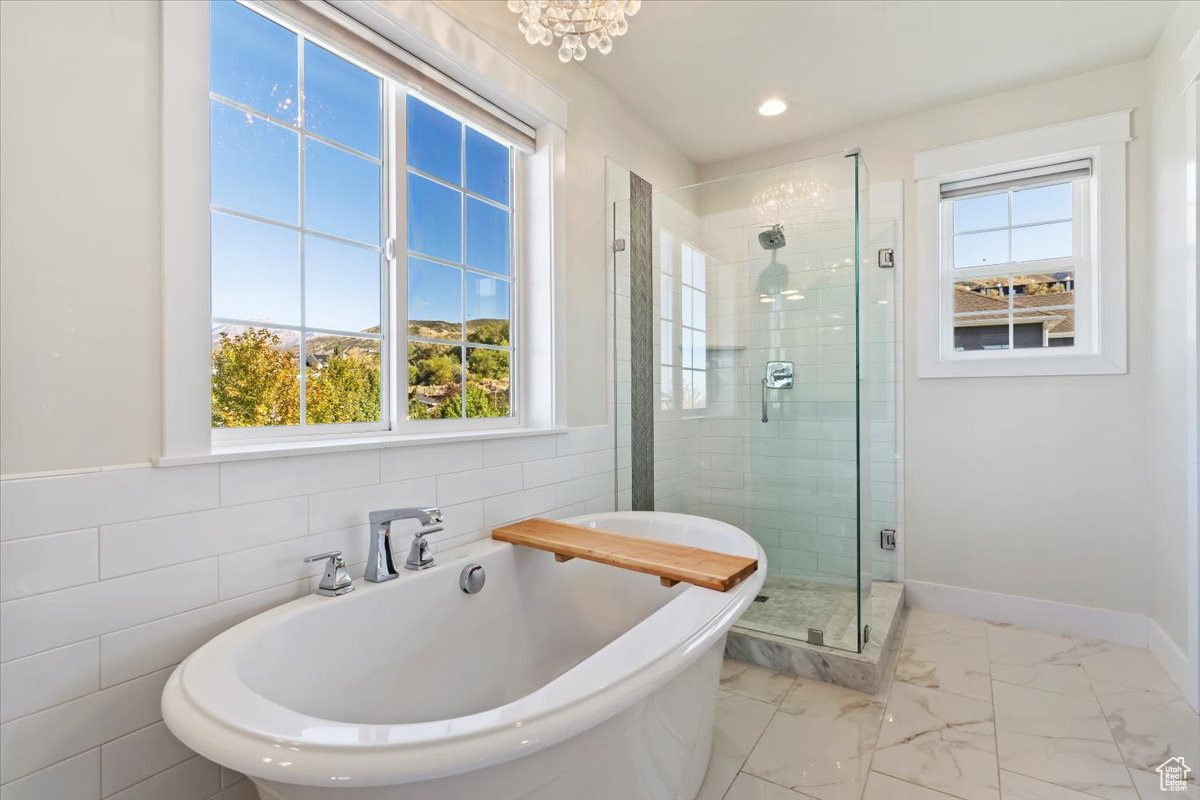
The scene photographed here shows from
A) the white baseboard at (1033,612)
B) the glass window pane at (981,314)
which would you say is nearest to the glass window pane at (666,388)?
the glass window pane at (981,314)

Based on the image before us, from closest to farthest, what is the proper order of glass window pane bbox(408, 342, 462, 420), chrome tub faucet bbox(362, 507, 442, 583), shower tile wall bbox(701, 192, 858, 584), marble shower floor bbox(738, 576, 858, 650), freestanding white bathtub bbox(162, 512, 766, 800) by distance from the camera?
1. freestanding white bathtub bbox(162, 512, 766, 800)
2. chrome tub faucet bbox(362, 507, 442, 583)
3. glass window pane bbox(408, 342, 462, 420)
4. marble shower floor bbox(738, 576, 858, 650)
5. shower tile wall bbox(701, 192, 858, 584)

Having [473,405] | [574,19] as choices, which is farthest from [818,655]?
[574,19]

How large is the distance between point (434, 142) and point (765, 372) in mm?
Result: 1724

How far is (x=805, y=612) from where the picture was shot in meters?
2.42

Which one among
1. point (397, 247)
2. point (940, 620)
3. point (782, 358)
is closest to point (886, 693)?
point (940, 620)

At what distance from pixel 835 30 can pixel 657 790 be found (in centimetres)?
274

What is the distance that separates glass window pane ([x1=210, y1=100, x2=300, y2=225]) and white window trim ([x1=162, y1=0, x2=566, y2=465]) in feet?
0.62

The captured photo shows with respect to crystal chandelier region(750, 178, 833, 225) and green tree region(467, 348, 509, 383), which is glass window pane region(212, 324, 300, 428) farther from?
crystal chandelier region(750, 178, 833, 225)

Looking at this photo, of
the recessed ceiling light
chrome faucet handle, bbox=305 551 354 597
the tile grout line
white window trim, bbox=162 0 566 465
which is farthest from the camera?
the recessed ceiling light

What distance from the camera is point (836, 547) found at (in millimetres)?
2426

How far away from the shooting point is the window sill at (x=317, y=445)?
122 centimetres

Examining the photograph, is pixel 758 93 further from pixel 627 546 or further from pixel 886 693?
pixel 886 693

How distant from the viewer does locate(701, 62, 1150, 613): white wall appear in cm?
254

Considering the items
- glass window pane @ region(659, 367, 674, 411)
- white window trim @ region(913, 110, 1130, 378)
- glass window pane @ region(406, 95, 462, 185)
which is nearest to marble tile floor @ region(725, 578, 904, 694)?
glass window pane @ region(659, 367, 674, 411)
